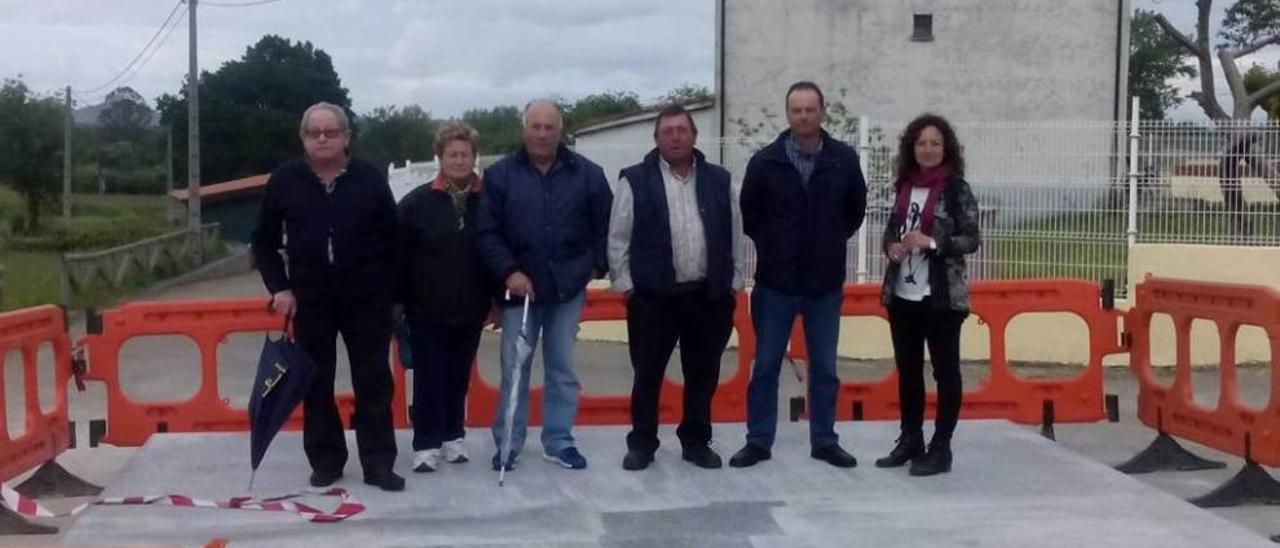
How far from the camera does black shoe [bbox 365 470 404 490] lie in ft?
23.4

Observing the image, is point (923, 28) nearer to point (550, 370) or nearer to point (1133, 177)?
point (1133, 177)

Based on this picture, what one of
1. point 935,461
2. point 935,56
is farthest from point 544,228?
point 935,56

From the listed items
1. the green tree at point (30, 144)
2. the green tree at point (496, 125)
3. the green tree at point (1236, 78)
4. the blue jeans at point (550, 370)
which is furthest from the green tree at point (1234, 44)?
the green tree at point (30, 144)

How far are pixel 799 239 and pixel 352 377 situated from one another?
225 centimetres

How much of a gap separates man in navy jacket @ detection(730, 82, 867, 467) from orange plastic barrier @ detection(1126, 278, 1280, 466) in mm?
2087

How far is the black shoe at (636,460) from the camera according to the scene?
7.55 m

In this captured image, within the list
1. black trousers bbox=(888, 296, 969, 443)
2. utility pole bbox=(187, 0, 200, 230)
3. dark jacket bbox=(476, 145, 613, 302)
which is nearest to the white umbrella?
dark jacket bbox=(476, 145, 613, 302)

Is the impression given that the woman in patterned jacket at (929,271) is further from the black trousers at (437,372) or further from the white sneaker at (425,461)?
the white sneaker at (425,461)

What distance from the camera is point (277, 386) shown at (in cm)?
696

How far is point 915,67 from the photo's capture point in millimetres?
28156

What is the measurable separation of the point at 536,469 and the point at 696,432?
83 centimetres

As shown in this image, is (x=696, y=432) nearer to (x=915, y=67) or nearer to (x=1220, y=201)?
(x=1220, y=201)

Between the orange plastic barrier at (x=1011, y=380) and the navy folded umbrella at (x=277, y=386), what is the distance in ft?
11.8

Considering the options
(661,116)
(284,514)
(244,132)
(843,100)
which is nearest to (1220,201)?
(661,116)
